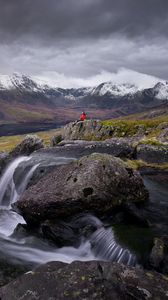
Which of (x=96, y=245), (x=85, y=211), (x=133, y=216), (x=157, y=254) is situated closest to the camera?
(x=157, y=254)

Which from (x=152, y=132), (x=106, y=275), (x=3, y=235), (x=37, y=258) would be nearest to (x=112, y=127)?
(x=152, y=132)

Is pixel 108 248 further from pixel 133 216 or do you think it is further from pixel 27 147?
pixel 27 147

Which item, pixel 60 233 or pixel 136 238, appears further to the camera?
pixel 60 233

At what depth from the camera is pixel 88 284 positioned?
1334cm

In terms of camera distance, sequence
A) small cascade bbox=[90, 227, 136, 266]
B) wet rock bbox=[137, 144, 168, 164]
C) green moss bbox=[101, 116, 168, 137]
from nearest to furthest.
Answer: small cascade bbox=[90, 227, 136, 266], wet rock bbox=[137, 144, 168, 164], green moss bbox=[101, 116, 168, 137]

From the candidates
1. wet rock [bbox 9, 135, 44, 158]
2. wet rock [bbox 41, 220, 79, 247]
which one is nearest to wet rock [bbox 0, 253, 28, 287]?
wet rock [bbox 41, 220, 79, 247]

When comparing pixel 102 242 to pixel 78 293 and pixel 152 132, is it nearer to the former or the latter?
pixel 78 293

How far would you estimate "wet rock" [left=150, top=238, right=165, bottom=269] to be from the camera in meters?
17.3

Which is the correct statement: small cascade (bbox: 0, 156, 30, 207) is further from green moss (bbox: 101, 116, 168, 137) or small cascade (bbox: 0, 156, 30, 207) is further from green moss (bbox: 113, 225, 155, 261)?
green moss (bbox: 101, 116, 168, 137)

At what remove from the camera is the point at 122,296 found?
12758 millimetres

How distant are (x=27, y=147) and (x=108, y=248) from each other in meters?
40.3

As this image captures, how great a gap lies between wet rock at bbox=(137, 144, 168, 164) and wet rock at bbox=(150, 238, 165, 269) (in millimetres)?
30858

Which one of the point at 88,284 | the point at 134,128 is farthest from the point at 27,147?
the point at 88,284

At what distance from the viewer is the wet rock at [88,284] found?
42.2 feet
